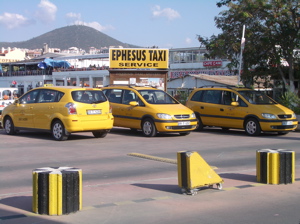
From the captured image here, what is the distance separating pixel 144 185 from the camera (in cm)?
826

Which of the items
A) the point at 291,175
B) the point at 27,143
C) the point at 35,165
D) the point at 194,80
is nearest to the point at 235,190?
the point at 291,175

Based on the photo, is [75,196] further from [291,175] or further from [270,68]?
[270,68]

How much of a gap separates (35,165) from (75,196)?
4022 millimetres

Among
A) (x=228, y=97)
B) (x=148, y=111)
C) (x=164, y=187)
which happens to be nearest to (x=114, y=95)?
(x=148, y=111)

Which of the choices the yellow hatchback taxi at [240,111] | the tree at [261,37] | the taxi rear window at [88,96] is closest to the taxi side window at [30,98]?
the taxi rear window at [88,96]

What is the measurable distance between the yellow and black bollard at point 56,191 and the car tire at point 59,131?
311 inches

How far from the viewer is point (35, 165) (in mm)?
10125

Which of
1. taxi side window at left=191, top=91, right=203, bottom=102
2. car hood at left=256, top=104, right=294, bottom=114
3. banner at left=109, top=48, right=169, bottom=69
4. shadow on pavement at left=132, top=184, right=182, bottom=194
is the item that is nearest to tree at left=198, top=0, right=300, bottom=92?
banner at left=109, top=48, right=169, bottom=69

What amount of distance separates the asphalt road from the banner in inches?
386

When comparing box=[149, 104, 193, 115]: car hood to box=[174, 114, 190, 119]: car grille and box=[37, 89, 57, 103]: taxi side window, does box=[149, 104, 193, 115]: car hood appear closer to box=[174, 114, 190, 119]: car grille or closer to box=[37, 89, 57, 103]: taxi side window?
box=[174, 114, 190, 119]: car grille

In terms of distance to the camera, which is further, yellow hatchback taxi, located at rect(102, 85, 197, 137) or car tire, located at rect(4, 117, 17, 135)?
car tire, located at rect(4, 117, 17, 135)

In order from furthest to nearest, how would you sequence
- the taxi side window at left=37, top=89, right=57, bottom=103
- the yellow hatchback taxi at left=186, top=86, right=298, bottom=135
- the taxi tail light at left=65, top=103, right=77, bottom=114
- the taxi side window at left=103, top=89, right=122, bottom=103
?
the taxi side window at left=103, top=89, right=122, bottom=103 → the yellow hatchback taxi at left=186, top=86, right=298, bottom=135 → the taxi side window at left=37, top=89, right=57, bottom=103 → the taxi tail light at left=65, top=103, right=77, bottom=114

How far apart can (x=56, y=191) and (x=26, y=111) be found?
9.55 metres

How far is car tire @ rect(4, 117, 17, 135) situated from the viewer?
15990 mm
